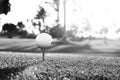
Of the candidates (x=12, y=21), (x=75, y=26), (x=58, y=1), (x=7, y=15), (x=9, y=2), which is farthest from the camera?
(x=75, y=26)

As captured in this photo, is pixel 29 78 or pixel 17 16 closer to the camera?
pixel 29 78

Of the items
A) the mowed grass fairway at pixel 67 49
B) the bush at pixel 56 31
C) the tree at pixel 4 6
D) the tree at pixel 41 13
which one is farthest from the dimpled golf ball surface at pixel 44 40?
the bush at pixel 56 31

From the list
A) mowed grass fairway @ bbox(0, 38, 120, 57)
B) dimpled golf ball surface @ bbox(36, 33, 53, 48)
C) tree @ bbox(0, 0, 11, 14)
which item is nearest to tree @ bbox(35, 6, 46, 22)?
mowed grass fairway @ bbox(0, 38, 120, 57)

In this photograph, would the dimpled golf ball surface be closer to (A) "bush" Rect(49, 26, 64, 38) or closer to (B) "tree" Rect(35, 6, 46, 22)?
(B) "tree" Rect(35, 6, 46, 22)

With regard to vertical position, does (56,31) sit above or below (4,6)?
below

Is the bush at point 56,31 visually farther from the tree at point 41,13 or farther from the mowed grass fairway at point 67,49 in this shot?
the tree at point 41,13

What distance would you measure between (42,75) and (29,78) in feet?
1.27

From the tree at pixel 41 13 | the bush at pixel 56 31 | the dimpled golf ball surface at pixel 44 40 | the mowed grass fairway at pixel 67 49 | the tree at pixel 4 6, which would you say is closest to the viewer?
the dimpled golf ball surface at pixel 44 40

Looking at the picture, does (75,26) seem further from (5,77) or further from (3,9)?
(5,77)

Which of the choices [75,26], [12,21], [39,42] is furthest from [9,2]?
[75,26]

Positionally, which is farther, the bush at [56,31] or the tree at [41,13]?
the bush at [56,31]

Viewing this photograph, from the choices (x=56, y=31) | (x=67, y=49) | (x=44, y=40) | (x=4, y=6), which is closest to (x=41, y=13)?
(x=67, y=49)

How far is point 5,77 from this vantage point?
6.98 metres

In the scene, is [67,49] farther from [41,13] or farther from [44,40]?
[44,40]
